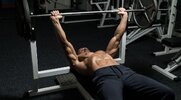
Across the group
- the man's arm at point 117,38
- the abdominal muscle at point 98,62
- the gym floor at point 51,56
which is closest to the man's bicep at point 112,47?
the man's arm at point 117,38

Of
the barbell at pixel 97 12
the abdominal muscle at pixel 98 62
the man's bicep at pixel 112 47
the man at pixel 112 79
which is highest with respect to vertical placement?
the barbell at pixel 97 12

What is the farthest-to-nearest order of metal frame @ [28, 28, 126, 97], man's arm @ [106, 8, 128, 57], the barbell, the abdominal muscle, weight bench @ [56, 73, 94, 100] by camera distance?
1. weight bench @ [56, 73, 94, 100]
2. man's arm @ [106, 8, 128, 57]
3. metal frame @ [28, 28, 126, 97]
4. the abdominal muscle
5. the barbell

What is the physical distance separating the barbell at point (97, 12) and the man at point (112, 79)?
0.93 feet

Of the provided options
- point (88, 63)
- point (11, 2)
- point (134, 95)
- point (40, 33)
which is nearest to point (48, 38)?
point (40, 33)

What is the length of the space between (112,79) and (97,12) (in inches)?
30.4

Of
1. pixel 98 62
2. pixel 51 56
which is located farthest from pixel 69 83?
pixel 51 56

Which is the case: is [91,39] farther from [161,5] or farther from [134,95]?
[134,95]

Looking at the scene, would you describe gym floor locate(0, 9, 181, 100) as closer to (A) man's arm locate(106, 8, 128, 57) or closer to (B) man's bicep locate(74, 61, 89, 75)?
(B) man's bicep locate(74, 61, 89, 75)

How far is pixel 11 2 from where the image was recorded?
7.05 meters

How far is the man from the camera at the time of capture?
6.44ft

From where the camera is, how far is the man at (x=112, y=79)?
1964 mm

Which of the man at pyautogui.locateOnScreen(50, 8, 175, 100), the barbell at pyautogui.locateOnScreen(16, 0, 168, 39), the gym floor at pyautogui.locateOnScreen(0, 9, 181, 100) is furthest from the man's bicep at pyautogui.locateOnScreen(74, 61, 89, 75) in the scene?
the barbell at pyautogui.locateOnScreen(16, 0, 168, 39)

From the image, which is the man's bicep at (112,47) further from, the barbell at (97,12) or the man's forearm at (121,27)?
the barbell at (97,12)

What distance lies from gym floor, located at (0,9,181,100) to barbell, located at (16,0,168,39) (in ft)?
2.27
